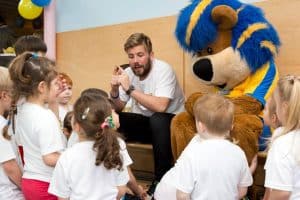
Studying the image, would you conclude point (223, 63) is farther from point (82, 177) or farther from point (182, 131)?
point (82, 177)

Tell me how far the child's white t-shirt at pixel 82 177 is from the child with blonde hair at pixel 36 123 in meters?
0.15

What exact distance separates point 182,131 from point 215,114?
32 cm

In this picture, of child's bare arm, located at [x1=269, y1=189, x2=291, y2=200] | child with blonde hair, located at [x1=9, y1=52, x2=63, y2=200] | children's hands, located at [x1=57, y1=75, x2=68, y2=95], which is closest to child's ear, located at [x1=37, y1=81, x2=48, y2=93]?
child with blonde hair, located at [x1=9, y1=52, x2=63, y2=200]

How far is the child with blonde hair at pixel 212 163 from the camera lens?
1239mm

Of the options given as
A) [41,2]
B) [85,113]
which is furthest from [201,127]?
[41,2]

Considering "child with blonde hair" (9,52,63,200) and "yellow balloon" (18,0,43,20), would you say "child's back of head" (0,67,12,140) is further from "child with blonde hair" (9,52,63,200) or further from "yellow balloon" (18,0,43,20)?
"yellow balloon" (18,0,43,20)

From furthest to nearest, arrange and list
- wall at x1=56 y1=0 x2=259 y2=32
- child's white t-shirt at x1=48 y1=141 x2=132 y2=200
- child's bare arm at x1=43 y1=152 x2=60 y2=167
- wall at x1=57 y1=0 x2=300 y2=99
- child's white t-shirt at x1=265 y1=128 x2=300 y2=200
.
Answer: wall at x1=56 y1=0 x2=259 y2=32, wall at x1=57 y1=0 x2=300 y2=99, child's bare arm at x1=43 y1=152 x2=60 y2=167, child's white t-shirt at x1=48 y1=141 x2=132 y2=200, child's white t-shirt at x1=265 y1=128 x2=300 y2=200

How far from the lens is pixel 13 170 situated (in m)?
1.48

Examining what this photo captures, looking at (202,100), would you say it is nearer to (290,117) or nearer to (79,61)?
(290,117)

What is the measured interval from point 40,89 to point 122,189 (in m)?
0.48

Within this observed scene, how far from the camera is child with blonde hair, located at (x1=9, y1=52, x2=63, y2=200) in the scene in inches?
54.3

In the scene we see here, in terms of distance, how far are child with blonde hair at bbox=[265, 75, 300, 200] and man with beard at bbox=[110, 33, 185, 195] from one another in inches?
27.5

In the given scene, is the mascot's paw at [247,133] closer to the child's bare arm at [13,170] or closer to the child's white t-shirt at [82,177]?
the child's white t-shirt at [82,177]

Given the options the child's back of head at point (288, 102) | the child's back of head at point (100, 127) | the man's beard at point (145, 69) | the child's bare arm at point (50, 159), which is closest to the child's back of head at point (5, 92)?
the child's bare arm at point (50, 159)
